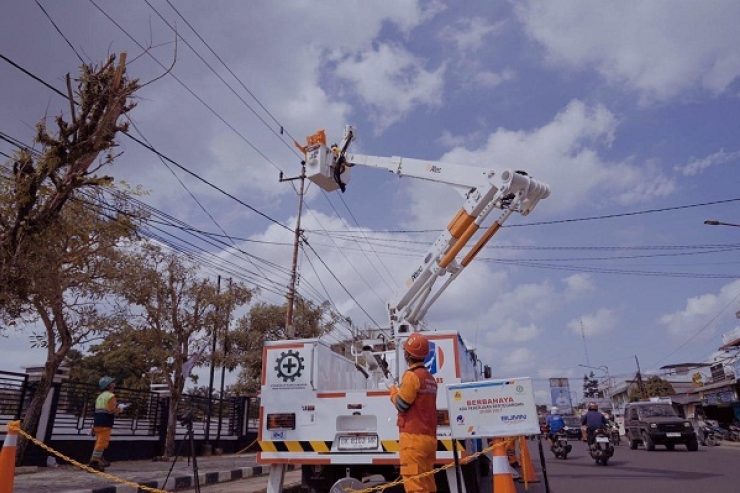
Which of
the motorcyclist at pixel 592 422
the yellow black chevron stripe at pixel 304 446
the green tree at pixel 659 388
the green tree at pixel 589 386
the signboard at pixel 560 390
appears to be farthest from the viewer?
the green tree at pixel 589 386

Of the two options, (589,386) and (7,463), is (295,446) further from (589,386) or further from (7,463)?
(589,386)

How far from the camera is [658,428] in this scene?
56.5 ft

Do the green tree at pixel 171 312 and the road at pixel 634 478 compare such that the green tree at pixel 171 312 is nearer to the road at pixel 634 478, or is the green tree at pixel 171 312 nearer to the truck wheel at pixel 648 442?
the road at pixel 634 478

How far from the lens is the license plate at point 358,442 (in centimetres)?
614

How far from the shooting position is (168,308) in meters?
15.4

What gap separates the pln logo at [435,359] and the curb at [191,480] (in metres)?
2.41

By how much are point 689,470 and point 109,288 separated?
1348 cm

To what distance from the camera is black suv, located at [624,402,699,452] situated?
1709 centimetres

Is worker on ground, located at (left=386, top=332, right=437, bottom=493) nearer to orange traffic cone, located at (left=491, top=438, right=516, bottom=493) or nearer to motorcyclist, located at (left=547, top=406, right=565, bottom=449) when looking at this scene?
orange traffic cone, located at (left=491, top=438, right=516, bottom=493)

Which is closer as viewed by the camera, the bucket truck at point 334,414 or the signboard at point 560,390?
the bucket truck at point 334,414

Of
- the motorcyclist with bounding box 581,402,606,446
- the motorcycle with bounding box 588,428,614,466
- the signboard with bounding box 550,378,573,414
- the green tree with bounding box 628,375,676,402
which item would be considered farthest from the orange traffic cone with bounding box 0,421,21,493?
the signboard with bounding box 550,378,573,414

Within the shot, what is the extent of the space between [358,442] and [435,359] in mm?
1306

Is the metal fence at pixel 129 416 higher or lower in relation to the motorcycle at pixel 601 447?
higher

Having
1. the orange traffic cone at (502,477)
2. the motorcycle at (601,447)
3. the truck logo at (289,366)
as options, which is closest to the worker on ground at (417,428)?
the orange traffic cone at (502,477)
